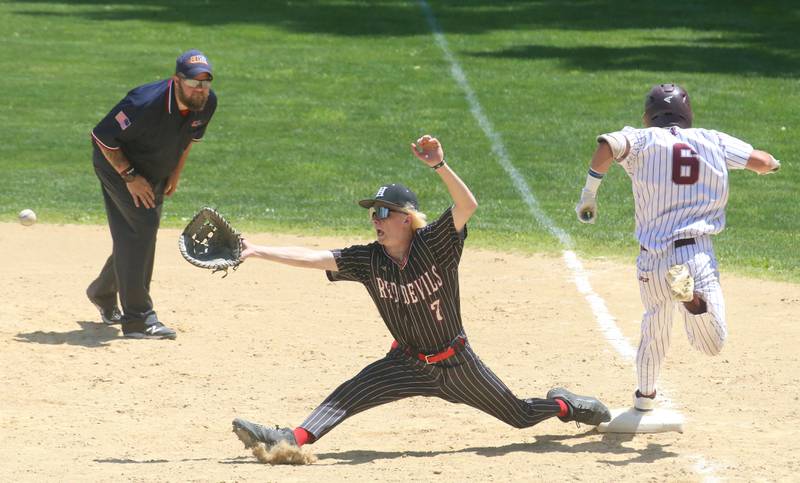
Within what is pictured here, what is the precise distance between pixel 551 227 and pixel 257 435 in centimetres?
756

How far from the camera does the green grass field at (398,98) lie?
47.9 feet

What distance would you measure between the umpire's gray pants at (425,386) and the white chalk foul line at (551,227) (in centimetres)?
109

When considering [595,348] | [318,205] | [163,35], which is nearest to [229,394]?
[595,348]

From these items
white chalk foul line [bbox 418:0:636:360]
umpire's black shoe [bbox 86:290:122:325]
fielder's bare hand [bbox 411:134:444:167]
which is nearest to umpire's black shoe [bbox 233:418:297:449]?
fielder's bare hand [bbox 411:134:444:167]

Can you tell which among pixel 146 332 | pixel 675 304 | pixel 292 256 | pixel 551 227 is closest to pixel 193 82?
pixel 146 332

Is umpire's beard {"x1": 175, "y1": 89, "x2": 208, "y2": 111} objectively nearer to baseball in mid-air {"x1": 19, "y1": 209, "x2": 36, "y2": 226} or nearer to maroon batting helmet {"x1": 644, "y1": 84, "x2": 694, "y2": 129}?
maroon batting helmet {"x1": 644, "y1": 84, "x2": 694, "y2": 129}

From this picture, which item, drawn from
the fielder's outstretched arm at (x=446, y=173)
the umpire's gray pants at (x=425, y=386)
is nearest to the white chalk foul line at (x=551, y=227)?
the umpire's gray pants at (x=425, y=386)

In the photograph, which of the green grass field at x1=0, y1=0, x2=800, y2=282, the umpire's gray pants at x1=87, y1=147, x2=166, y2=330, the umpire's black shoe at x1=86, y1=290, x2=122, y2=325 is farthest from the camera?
the green grass field at x1=0, y1=0, x2=800, y2=282

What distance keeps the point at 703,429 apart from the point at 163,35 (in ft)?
67.1

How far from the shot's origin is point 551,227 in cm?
1361

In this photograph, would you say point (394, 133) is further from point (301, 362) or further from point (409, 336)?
point (409, 336)

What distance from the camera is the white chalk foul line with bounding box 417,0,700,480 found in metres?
9.30

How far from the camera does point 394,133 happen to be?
62.1ft

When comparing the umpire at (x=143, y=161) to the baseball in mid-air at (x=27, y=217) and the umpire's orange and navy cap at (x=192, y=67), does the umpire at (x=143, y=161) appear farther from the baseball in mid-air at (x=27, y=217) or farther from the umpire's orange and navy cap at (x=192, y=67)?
the baseball in mid-air at (x=27, y=217)
